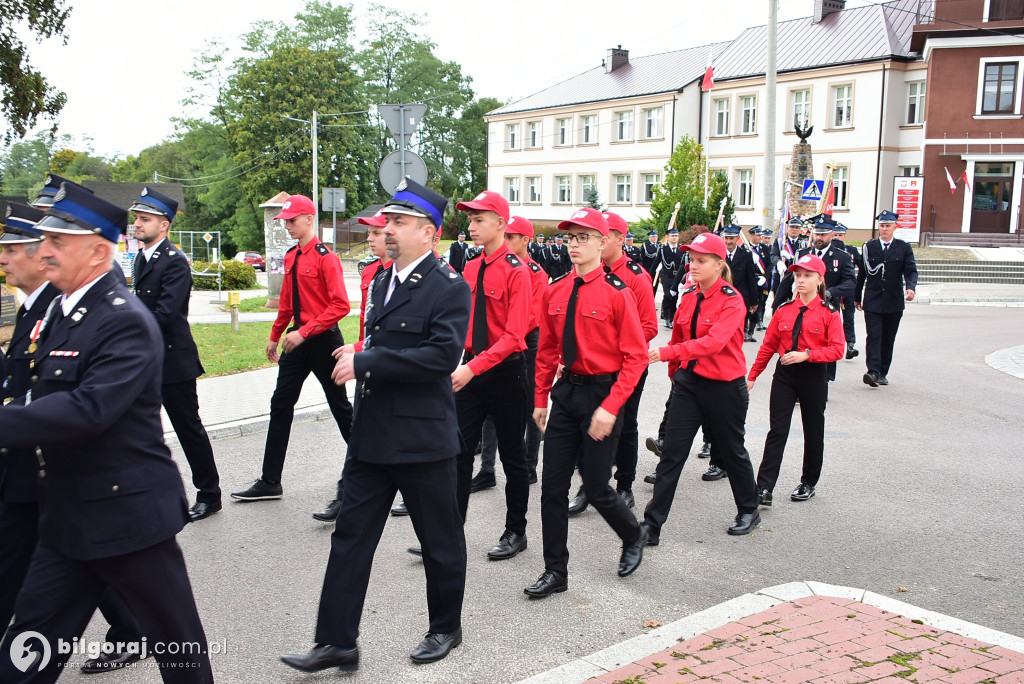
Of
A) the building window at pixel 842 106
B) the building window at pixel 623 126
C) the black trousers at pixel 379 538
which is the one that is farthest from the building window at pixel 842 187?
the black trousers at pixel 379 538

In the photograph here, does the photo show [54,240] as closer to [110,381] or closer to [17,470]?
[110,381]

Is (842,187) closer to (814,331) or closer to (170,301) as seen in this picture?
(814,331)

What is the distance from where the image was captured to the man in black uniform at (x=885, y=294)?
1188cm

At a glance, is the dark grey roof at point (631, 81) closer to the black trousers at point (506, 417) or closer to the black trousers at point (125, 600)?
the black trousers at point (506, 417)

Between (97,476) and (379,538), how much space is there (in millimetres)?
1463

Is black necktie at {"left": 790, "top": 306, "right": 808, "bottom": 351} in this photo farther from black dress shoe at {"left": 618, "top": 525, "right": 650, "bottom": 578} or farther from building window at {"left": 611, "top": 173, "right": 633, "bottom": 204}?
building window at {"left": 611, "top": 173, "right": 633, "bottom": 204}

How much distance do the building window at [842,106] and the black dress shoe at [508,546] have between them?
43.7 meters

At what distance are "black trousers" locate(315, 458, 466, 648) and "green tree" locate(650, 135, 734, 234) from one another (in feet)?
115

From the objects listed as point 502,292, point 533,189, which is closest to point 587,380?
point 502,292

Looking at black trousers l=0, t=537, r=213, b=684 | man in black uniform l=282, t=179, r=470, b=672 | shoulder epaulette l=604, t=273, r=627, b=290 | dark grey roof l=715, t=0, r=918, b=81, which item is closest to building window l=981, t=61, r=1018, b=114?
dark grey roof l=715, t=0, r=918, b=81

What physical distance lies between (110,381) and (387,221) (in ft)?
→ 5.25

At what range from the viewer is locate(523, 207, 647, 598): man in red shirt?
16.3ft

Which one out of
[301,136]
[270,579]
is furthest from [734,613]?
[301,136]

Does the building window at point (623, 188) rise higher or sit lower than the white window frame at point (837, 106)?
lower
